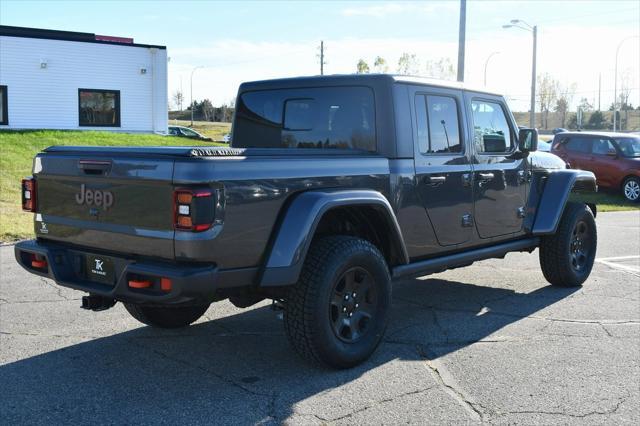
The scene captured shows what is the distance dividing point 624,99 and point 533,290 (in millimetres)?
97056

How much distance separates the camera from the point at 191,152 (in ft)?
12.2

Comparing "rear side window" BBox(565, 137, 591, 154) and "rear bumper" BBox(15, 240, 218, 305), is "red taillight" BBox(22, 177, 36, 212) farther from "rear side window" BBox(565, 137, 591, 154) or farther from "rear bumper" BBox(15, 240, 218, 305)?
"rear side window" BBox(565, 137, 591, 154)

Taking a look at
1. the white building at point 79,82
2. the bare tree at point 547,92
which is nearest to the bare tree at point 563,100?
the bare tree at point 547,92

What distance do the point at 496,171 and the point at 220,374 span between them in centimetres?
304

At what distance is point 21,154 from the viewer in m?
18.7

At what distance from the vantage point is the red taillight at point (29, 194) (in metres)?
4.62

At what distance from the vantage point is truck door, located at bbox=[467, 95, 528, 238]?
584 centimetres

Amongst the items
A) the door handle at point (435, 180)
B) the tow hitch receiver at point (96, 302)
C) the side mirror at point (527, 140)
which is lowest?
the tow hitch receiver at point (96, 302)

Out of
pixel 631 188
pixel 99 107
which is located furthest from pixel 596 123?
pixel 631 188

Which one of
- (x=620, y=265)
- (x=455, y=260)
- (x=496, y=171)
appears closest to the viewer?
(x=455, y=260)

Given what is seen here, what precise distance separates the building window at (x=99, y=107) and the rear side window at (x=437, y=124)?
2443 cm

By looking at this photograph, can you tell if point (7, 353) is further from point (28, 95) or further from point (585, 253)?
point (28, 95)

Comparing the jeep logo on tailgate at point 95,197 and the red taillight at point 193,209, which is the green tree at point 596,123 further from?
the red taillight at point 193,209

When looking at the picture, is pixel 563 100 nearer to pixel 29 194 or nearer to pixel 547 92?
pixel 547 92
